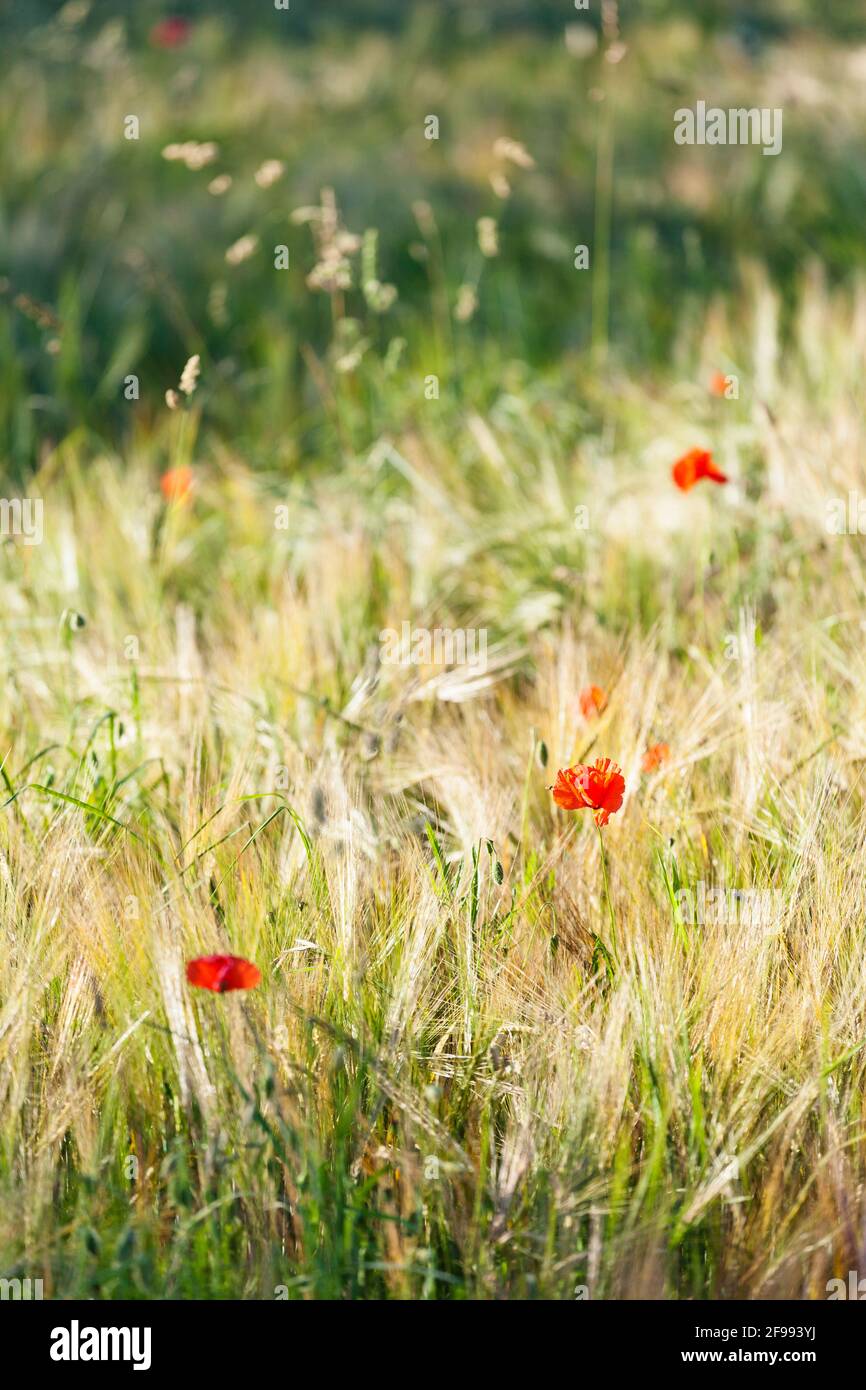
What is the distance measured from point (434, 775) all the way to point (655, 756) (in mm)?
256

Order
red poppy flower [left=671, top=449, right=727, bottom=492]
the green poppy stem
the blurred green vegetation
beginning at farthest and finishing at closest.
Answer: the blurred green vegetation < red poppy flower [left=671, top=449, right=727, bottom=492] < the green poppy stem

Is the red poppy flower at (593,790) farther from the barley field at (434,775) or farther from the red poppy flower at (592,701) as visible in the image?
the red poppy flower at (592,701)

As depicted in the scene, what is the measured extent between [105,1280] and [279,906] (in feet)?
1.28

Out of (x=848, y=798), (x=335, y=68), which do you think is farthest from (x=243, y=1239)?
(x=335, y=68)

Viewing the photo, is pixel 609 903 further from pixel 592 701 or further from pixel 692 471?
pixel 692 471

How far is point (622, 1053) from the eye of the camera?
4.07 feet

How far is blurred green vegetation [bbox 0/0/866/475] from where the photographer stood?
300 cm

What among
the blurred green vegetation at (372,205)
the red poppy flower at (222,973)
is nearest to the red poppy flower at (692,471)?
the blurred green vegetation at (372,205)

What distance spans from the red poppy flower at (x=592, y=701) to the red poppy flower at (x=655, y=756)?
3.8 inches

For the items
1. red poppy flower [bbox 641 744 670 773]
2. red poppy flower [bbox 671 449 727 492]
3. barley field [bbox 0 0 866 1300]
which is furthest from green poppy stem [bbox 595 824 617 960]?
red poppy flower [bbox 671 449 727 492]

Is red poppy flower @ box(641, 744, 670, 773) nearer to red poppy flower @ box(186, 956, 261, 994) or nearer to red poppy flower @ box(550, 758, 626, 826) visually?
red poppy flower @ box(550, 758, 626, 826)

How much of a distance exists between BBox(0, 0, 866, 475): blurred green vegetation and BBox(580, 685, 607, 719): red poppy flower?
0.76 metres

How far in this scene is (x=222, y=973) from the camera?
3.94ft
